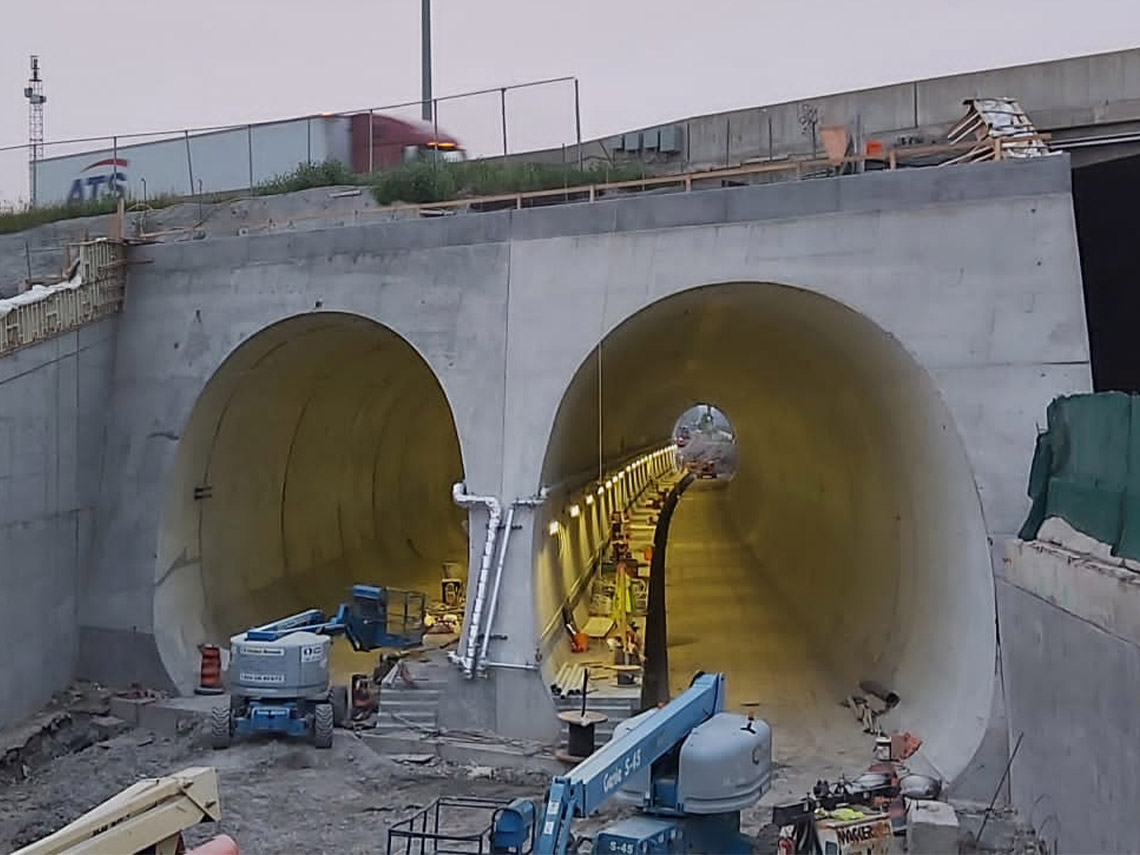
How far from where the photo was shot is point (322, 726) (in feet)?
53.1

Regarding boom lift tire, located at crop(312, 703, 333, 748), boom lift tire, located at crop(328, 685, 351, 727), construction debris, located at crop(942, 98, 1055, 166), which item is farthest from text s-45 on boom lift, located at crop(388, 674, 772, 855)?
construction debris, located at crop(942, 98, 1055, 166)

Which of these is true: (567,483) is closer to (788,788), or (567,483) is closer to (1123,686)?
(788,788)

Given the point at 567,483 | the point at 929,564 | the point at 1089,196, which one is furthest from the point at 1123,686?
the point at 1089,196

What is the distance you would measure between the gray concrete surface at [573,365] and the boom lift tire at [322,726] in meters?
1.85

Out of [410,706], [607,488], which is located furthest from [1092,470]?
[607,488]

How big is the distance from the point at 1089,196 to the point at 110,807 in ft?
67.4

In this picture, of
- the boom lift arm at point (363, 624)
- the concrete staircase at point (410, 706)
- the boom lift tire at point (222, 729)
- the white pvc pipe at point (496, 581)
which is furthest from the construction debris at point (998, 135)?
the boom lift tire at point (222, 729)

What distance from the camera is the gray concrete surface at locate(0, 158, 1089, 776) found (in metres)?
14.5

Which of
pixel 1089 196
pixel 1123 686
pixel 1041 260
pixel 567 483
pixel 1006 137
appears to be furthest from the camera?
pixel 1089 196

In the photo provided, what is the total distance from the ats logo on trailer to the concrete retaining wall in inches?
917

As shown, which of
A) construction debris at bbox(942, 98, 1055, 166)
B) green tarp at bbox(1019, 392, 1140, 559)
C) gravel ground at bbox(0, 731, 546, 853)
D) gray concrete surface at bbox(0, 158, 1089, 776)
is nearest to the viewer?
green tarp at bbox(1019, 392, 1140, 559)

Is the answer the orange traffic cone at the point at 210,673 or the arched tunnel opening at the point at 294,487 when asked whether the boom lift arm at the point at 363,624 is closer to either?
the orange traffic cone at the point at 210,673

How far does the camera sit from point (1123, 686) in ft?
29.8

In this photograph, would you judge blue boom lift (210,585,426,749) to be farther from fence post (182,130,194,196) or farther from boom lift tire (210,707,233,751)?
fence post (182,130,194,196)
